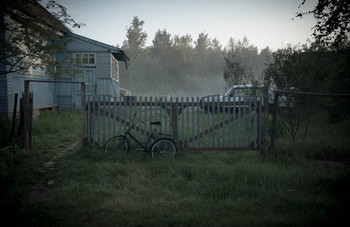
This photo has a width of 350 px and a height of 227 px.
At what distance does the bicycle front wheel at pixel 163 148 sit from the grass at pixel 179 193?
276 mm

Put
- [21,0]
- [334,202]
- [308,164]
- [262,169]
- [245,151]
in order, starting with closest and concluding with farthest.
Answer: [334,202]
[262,169]
[308,164]
[245,151]
[21,0]

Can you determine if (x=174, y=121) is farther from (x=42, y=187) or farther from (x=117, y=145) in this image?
(x=42, y=187)

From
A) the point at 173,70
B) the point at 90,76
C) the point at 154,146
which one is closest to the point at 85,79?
the point at 90,76

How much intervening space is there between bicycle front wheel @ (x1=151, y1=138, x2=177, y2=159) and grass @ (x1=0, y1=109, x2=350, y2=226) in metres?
0.28

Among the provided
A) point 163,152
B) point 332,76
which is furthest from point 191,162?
point 332,76

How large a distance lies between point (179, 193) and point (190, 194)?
189mm

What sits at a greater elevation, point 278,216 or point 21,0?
point 21,0

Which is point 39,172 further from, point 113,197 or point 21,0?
point 21,0

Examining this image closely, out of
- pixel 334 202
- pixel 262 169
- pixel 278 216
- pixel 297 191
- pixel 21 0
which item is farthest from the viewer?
pixel 21 0

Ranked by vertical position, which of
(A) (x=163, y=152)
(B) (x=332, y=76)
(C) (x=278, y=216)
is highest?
(B) (x=332, y=76)

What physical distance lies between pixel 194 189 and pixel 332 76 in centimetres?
565

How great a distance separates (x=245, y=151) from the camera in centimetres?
725

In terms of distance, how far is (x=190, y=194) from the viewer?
4.25 metres

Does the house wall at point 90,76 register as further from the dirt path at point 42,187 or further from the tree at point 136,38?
the tree at point 136,38
